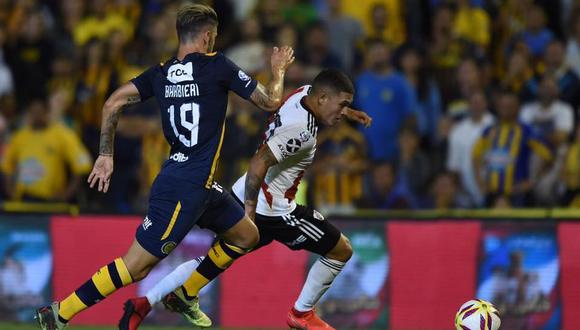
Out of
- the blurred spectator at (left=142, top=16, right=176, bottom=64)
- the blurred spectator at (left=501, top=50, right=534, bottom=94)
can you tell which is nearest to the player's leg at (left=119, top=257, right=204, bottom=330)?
the blurred spectator at (left=142, top=16, right=176, bottom=64)

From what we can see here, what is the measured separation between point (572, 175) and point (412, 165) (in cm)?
189

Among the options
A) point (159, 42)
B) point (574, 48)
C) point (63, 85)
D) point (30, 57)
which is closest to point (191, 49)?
point (159, 42)

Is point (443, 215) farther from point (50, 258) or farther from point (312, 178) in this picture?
point (50, 258)

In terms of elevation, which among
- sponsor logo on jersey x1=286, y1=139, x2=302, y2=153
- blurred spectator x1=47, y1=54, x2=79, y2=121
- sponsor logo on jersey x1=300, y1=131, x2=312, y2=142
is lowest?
blurred spectator x1=47, y1=54, x2=79, y2=121

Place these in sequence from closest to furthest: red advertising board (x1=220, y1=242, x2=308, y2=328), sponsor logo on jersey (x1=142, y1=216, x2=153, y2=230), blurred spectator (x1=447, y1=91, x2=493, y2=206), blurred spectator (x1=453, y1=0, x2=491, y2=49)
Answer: sponsor logo on jersey (x1=142, y1=216, x2=153, y2=230) → red advertising board (x1=220, y1=242, x2=308, y2=328) → blurred spectator (x1=447, y1=91, x2=493, y2=206) → blurred spectator (x1=453, y1=0, x2=491, y2=49)

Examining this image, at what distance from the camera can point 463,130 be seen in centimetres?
1591

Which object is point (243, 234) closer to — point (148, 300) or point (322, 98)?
point (148, 300)

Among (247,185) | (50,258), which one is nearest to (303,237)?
(247,185)

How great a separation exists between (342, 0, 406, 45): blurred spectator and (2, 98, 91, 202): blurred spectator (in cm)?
423

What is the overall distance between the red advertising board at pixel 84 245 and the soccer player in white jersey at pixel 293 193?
294 cm

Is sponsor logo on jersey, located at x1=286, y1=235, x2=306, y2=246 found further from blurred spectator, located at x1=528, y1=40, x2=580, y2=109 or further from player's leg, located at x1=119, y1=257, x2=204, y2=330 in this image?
blurred spectator, located at x1=528, y1=40, x2=580, y2=109

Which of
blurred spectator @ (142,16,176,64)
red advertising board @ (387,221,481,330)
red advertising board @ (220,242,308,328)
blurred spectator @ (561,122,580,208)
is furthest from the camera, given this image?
blurred spectator @ (142,16,176,64)

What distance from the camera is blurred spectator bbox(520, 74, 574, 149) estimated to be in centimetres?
1580

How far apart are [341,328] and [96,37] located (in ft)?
19.9
